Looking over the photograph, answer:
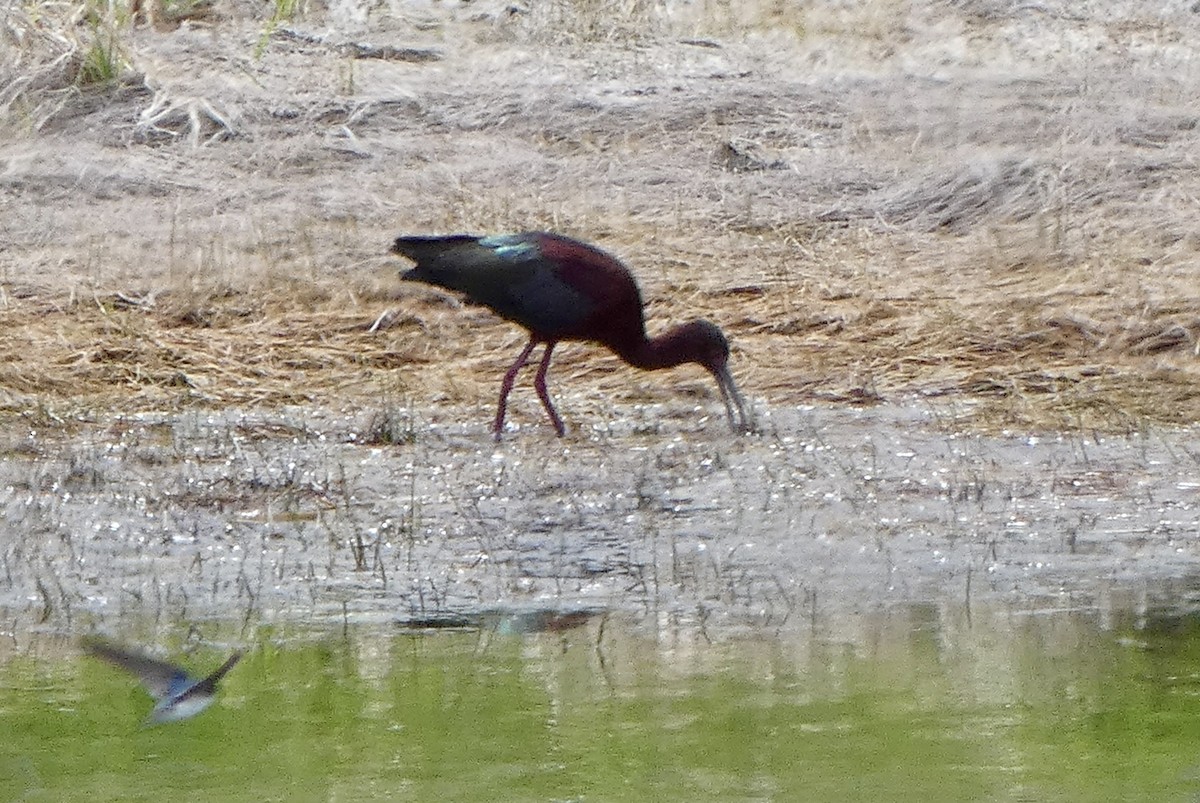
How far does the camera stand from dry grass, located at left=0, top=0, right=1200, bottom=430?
9.70 meters

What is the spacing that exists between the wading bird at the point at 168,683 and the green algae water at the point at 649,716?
0.05 metres

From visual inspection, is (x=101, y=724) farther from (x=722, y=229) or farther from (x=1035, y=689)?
(x=722, y=229)

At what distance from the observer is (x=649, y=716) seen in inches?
207

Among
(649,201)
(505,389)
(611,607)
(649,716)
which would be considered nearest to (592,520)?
(611,607)

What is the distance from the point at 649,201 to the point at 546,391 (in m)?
3.13

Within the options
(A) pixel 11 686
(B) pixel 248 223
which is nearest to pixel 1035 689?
(A) pixel 11 686

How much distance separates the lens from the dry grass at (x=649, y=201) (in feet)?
31.8

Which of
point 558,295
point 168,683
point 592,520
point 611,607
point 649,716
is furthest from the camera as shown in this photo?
point 558,295

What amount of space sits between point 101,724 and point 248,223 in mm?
6501

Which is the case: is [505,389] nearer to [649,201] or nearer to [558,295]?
[558,295]

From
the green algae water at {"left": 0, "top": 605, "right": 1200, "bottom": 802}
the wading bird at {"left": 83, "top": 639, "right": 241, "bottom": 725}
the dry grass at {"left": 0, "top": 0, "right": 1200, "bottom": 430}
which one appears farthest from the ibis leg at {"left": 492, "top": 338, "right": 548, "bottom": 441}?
the wading bird at {"left": 83, "top": 639, "right": 241, "bottom": 725}

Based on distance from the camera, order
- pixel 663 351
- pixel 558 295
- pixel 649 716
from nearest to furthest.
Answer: pixel 649 716
pixel 558 295
pixel 663 351

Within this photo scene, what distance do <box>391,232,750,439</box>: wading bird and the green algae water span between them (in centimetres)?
282

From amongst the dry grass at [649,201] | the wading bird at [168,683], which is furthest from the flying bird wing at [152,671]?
the dry grass at [649,201]
